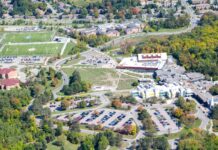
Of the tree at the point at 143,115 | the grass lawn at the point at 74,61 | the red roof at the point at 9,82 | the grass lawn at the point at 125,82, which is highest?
the grass lawn at the point at 74,61

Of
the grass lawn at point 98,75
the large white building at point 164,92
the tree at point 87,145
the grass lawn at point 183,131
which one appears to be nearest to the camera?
the tree at point 87,145

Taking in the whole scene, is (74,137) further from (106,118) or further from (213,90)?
(213,90)

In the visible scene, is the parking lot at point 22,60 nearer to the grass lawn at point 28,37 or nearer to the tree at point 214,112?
the grass lawn at point 28,37

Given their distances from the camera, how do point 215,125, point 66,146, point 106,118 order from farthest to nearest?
1. point 106,118
2. point 215,125
3. point 66,146

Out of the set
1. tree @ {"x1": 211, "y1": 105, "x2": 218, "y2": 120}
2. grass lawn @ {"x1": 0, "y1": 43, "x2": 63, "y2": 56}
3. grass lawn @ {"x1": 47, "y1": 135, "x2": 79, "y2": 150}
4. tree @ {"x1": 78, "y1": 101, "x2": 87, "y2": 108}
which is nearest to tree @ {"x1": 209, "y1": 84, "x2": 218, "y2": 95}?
tree @ {"x1": 211, "y1": 105, "x2": 218, "y2": 120}

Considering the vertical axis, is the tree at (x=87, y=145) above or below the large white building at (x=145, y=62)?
below

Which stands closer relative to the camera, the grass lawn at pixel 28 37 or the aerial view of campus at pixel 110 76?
the aerial view of campus at pixel 110 76

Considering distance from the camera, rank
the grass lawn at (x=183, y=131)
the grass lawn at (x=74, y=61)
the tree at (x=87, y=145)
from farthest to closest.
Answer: the grass lawn at (x=74, y=61) < the grass lawn at (x=183, y=131) < the tree at (x=87, y=145)

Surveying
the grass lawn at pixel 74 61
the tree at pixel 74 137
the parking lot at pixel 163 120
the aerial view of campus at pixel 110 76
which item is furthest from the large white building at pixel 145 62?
the tree at pixel 74 137

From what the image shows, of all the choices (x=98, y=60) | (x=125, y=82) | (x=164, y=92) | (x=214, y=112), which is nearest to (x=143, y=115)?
(x=164, y=92)
